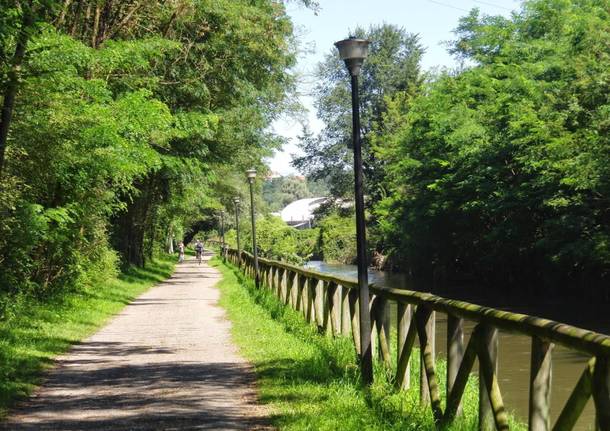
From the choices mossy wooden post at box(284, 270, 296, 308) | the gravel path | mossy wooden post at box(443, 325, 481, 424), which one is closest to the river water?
mossy wooden post at box(284, 270, 296, 308)

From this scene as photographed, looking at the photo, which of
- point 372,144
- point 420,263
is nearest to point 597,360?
point 420,263

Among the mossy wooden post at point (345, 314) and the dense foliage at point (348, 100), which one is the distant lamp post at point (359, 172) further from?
the dense foliage at point (348, 100)

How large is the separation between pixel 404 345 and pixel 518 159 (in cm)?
2367

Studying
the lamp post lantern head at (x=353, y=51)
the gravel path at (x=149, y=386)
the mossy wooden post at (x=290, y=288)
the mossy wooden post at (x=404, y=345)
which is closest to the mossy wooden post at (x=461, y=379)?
the mossy wooden post at (x=404, y=345)

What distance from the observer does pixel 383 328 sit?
9.10 meters

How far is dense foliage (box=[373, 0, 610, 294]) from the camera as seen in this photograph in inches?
1008

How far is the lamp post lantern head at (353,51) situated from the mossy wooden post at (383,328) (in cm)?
259

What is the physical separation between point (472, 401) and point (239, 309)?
10.6 m

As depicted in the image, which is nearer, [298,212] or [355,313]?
[355,313]

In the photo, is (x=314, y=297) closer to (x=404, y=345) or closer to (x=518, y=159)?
(x=404, y=345)

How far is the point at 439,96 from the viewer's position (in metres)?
47.2

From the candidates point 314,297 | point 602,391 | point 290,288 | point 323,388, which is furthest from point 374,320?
point 290,288

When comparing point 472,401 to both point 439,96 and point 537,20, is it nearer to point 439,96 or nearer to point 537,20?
point 537,20

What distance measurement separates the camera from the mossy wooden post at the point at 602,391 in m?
4.15
